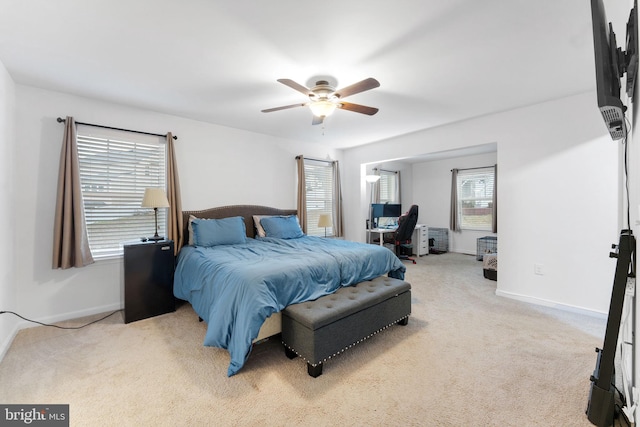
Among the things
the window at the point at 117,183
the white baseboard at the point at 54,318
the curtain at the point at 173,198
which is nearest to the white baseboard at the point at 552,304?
the curtain at the point at 173,198

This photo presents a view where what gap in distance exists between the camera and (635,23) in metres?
1.08

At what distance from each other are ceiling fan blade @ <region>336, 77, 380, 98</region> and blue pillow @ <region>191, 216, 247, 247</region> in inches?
87.0

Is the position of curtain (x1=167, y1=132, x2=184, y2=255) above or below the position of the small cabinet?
above

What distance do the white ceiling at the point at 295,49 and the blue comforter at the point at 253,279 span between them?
1724 millimetres

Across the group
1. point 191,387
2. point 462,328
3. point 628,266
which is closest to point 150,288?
point 191,387

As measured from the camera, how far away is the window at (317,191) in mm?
5238

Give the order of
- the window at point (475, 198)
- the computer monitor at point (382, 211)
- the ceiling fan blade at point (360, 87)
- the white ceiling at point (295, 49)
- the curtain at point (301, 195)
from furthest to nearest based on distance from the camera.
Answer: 1. the window at point (475, 198)
2. the computer monitor at point (382, 211)
3. the curtain at point (301, 195)
4. the ceiling fan blade at point (360, 87)
5. the white ceiling at point (295, 49)

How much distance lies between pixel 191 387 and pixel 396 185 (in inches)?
260

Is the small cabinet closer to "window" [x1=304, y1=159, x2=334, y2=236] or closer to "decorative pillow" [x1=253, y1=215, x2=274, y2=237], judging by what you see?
"window" [x1=304, y1=159, x2=334, y2=236]

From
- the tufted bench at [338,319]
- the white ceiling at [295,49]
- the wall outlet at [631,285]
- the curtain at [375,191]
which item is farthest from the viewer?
the curtain at [375,191]

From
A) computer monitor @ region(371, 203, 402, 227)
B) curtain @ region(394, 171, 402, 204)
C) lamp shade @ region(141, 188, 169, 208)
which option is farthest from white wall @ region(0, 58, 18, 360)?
curtain @ region(394, 171, 402, 204)

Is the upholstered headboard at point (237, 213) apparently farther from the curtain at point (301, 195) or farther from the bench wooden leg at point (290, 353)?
the bench wooden leg at point (290, 353)

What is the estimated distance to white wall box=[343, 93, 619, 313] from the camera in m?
2.84

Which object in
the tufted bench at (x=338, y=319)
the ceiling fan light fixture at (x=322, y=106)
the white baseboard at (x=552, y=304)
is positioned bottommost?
the white baseboard at (x=552, y=304)
